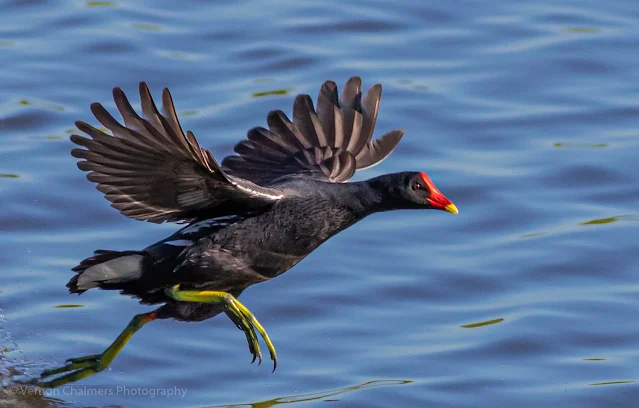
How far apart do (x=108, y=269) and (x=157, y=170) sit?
2.34 feet

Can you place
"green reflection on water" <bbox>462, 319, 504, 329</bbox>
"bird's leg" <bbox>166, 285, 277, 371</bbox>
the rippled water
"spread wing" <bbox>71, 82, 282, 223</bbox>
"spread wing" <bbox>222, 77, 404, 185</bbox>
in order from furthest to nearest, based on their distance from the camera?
"green reflection on water" <bbox>462, 319, 504, 329</bbox> < the rippled water < "spread wing" <bbox>222, 77, 404, 185</bbox> < "bird's leg" <bbox>166, 285, 277, 371</bbox> < "spread wing" <bbox>71, 82, 282, 223</bbox>

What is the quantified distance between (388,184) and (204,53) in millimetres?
5212

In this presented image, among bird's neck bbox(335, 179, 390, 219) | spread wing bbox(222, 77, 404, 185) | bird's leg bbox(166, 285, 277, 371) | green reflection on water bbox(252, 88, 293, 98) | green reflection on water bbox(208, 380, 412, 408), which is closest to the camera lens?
bird's leg bbox(166, 285, 277, 371)

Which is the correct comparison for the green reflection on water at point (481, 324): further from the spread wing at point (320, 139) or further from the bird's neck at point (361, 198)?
the bird's neck at point (361, 198)

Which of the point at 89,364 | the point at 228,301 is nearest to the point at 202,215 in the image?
the point at 228,301

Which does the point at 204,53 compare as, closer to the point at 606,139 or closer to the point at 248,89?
the point at 248,89

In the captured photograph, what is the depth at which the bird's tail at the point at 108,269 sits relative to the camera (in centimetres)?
690

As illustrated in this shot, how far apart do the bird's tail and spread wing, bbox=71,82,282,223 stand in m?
0.22

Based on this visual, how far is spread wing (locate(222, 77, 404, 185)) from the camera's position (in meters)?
7.80

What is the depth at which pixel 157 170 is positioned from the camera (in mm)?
6496

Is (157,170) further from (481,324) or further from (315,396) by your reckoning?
(481,324)

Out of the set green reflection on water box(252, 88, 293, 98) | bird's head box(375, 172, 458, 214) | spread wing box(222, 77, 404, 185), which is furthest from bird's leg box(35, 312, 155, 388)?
green reflection on water box(252, 88, 293, 98)

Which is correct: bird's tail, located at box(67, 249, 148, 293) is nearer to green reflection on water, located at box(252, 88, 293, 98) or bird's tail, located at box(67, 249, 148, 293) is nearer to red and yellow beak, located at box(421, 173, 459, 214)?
red and yellow beak, located at box(421, 173, 459, 214)

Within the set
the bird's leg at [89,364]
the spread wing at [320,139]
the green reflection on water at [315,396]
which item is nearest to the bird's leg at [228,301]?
the bird's leg at [89,364]
